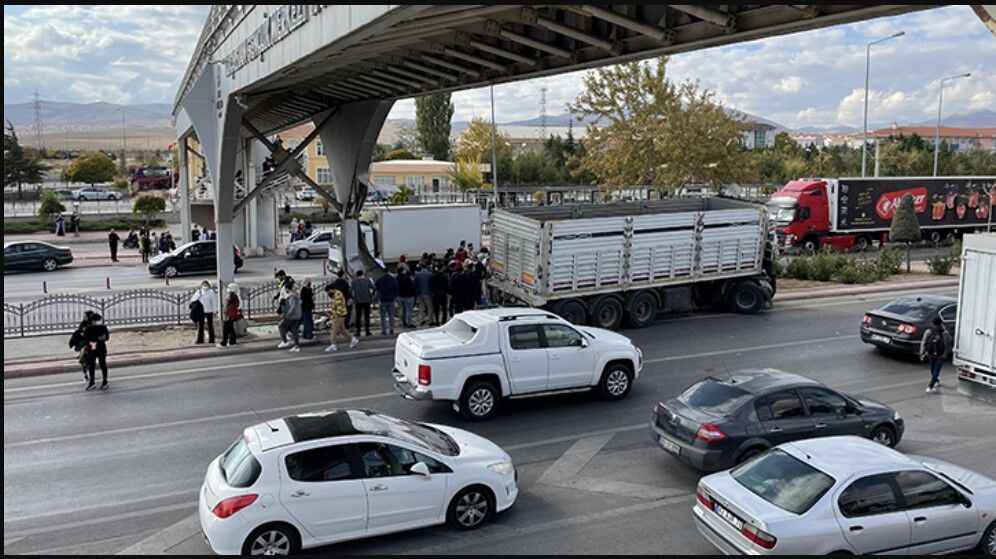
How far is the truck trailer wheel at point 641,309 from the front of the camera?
19.8m

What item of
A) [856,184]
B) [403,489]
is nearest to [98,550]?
[403,489]

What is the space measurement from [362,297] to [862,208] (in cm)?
2512

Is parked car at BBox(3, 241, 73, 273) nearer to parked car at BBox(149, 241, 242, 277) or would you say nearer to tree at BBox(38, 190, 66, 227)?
parked car at BBox(149, 241, 242, 277)

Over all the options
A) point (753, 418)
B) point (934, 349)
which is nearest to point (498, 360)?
point (753, 418)

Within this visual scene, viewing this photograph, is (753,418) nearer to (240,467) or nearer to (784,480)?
(784,480)

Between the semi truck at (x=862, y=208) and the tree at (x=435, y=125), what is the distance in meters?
52.2

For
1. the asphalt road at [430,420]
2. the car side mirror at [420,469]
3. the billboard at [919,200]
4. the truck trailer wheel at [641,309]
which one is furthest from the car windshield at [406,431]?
the billboard at [919,200]

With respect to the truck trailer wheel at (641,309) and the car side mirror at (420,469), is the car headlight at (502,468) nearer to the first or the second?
the car side mirror at (420,469)

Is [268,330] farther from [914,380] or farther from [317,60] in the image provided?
[914,380]

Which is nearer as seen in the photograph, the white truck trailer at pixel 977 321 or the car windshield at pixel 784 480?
the car windshield at pixel 784 480

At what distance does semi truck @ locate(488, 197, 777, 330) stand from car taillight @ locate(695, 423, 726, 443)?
8838 mm

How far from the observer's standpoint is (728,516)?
796 cm

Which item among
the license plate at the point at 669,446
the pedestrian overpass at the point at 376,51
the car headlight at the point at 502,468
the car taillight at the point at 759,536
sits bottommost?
the license plate at the point at 669,446

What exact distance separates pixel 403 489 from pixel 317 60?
924 centimetres
